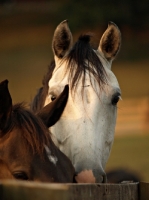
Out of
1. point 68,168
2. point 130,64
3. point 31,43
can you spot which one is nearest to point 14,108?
point 68,168

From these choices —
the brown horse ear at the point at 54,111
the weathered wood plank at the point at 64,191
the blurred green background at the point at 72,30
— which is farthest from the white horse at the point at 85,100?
the blurred green background at the point at 72,30

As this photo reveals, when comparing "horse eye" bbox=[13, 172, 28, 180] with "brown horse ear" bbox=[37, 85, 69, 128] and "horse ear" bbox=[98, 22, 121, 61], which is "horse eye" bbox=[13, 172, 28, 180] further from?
"horse ear" bbox=[98, 22, 121, 61]

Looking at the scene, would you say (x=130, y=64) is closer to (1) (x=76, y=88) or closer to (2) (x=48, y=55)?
(2) (x=48, y=55)

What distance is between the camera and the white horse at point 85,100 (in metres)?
4.41

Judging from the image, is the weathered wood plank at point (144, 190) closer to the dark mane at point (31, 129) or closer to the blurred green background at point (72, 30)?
the dark mane at point (31, 129)

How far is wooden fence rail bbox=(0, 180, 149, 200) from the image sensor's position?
230cm

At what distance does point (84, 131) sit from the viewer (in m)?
4.51

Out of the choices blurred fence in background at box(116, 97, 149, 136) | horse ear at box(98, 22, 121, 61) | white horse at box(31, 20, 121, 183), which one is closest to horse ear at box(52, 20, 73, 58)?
white horse at box(31, 20, 121, 183)

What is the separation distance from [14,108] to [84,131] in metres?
0.95

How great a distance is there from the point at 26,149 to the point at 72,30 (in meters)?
28.7

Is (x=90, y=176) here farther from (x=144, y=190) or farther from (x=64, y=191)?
(x=64, y=191)

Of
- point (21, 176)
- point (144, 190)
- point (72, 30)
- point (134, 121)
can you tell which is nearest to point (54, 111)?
point (21, 176)

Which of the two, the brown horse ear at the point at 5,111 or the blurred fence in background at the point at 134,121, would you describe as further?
the blurred fence in background at the point at 134,121

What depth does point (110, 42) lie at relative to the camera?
528 cm
